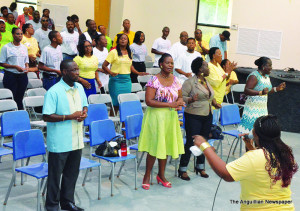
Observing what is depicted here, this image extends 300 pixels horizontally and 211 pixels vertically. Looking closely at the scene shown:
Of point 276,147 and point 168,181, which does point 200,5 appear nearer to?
point 168,181

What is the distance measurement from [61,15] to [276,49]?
7301 mm

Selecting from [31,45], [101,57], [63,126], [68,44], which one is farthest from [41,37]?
[63,126]

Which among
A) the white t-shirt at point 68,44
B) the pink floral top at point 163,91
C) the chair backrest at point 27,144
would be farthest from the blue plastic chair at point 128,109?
the white t-shirt at point 68,44

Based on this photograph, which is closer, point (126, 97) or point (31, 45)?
Answer: point (126, 97)

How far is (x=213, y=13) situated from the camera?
12.4 m

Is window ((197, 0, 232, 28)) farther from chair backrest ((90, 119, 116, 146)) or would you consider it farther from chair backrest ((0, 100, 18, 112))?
chair backrest ((90, 119, 116, 146))

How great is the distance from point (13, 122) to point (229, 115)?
11.1ft

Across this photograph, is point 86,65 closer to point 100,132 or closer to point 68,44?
point 100,132

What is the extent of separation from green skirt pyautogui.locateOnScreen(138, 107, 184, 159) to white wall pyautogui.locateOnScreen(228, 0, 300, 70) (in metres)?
6.58

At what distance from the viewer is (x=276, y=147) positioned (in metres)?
2.80

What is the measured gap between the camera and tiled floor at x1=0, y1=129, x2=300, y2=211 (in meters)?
5.11

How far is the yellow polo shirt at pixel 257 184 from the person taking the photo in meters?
2.77

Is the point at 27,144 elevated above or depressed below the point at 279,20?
below

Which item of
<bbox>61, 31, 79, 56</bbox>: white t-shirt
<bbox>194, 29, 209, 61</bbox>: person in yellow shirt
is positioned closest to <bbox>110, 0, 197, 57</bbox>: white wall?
<bbox>194, 29, 209, 61</bbox>: person in yellow shirt
